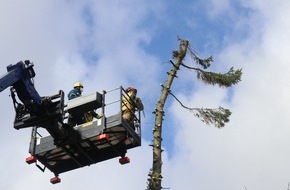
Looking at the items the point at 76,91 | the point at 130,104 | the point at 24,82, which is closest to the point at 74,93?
the point at 76,91

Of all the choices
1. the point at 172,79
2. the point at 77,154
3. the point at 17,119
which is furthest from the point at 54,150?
the point at 172,79

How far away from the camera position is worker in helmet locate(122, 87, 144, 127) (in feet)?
55.9

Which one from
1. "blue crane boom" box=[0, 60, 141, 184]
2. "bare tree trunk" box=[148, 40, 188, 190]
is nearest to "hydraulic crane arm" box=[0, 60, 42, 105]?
"blue crane boom" box=[0, 60, 141, 184]

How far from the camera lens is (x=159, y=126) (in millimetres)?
17516

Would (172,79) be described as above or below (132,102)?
above

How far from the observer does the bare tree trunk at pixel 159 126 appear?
54.2ft

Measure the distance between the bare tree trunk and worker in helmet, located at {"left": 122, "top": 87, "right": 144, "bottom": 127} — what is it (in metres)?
0.62

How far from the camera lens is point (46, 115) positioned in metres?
15.2

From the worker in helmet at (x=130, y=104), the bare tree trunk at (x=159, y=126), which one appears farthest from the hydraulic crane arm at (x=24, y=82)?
the bare tree trunk at (x=159, y=126)

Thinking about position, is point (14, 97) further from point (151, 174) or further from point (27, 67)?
point (151, 174)

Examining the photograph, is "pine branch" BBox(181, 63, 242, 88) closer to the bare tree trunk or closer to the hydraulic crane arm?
the bare tree trunk

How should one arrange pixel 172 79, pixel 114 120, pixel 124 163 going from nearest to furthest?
1. pixel 114 120
2. pixel 124 163
3. pixel 172 79

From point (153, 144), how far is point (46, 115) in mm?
3499

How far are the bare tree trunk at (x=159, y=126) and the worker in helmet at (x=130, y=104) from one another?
2.02ft
